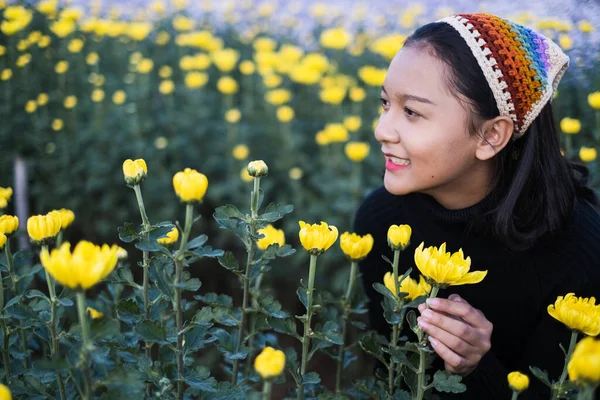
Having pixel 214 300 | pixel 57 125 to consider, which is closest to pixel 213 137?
pixel 57 125

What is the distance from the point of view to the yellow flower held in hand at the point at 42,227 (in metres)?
0.99

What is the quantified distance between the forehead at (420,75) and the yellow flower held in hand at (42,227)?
814 mm

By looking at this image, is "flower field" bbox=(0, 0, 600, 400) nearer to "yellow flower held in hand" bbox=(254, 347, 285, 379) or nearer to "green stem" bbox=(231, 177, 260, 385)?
"green stem" bbox=(231, 177, 260, 385)

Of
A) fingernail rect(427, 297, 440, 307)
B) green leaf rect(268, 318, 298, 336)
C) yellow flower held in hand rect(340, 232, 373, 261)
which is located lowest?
green leaf rect(268, 318, 298, 336)

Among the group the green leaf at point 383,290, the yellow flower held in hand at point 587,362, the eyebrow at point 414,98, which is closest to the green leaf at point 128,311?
the green leaf at point 383,290

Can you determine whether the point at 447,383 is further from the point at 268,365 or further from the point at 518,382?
the point at 268,365

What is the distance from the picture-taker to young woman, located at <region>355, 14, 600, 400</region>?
1403 mm

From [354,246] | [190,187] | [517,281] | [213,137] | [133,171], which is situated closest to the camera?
[190,187]

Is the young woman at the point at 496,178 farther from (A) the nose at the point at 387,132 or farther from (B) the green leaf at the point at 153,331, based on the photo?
(B) the green leaf at the point at 153,331

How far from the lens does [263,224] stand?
1.13 meters

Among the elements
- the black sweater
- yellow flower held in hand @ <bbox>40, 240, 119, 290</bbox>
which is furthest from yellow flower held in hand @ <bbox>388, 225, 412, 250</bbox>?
yellow flower held in hand @ <bbox>40, 240, 119, 290</bbox>

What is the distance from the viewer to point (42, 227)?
1.00 meters

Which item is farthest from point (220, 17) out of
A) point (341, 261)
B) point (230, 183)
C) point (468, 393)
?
point (468, 393)

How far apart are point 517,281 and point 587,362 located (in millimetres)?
866
